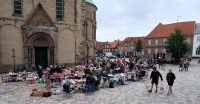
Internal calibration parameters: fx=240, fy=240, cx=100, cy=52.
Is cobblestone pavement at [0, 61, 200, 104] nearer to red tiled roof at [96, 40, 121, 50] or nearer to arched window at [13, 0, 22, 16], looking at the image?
arched window at [13, 0, 22, 16]

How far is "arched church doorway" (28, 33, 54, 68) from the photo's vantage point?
91.0 feet

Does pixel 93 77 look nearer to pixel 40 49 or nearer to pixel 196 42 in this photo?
pixel 40 49

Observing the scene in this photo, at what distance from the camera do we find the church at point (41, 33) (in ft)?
87.1

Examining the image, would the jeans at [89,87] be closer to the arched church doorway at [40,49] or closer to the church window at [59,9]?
the arched church doorway at [40,49]

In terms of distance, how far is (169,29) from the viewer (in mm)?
64500

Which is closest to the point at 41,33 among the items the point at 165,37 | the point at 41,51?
the point at 41,51

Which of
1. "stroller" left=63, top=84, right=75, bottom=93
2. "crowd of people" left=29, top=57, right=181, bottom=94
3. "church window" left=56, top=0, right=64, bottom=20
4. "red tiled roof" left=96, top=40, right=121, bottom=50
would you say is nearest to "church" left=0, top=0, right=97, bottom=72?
"church window" left=56, top=0, right=64, bottom=20

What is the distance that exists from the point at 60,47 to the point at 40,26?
11.7 feet

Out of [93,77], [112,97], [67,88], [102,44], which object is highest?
[102,44]

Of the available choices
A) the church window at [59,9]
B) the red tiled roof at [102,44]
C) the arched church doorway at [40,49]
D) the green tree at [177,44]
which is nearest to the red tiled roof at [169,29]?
the green tree at [177,44]

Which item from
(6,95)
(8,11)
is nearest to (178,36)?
(8,11)

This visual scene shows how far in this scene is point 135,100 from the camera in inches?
555

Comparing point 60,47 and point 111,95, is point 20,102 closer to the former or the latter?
point 111,95

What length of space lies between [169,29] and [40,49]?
44.6 metres
